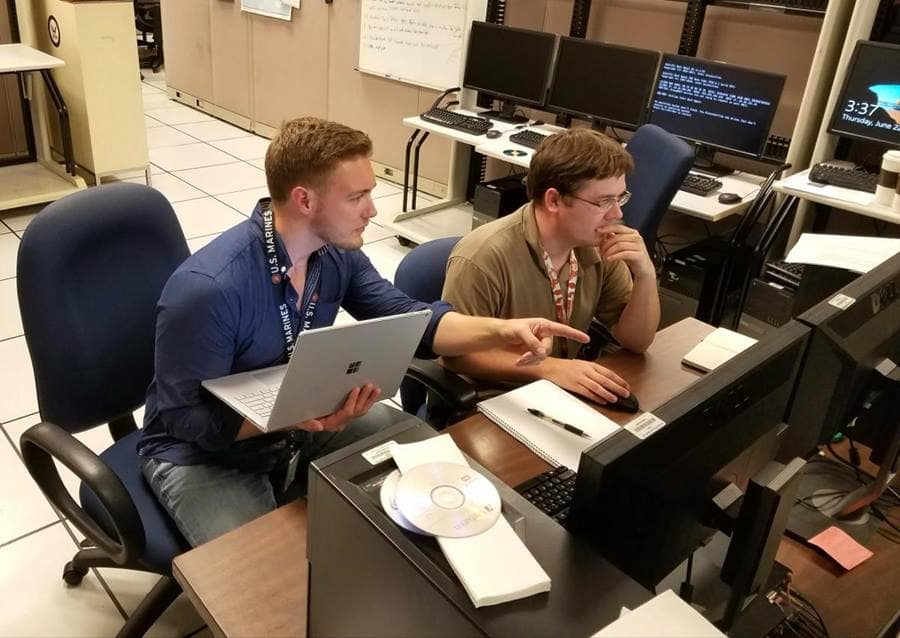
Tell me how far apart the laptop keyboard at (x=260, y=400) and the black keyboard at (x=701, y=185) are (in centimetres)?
219

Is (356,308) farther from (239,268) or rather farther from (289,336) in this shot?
(239,268)

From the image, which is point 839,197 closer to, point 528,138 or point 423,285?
point 528,138

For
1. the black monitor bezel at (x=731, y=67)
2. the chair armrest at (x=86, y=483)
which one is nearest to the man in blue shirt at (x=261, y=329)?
the chair armrest at (x=86, y=483)

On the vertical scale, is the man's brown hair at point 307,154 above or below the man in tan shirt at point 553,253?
above

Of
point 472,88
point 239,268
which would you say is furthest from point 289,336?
point 472,88

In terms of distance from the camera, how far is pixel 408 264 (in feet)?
6.39

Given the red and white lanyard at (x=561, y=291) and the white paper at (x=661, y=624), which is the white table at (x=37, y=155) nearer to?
the red and white lanyard at (x=561, y=291)

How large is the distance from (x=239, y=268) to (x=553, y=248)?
0.76m

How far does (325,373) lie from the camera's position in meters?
1.26

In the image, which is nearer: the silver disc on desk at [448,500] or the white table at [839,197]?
the silver disc on desk at [448,500]

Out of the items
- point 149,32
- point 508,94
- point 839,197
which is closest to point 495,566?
point 839,197

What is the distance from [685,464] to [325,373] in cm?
63

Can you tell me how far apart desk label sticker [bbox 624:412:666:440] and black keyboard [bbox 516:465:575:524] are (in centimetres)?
44

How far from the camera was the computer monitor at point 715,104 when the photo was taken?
10.2ft
